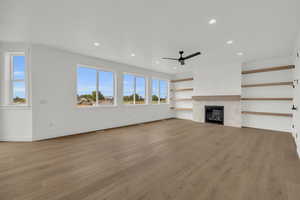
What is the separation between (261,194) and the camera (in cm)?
169

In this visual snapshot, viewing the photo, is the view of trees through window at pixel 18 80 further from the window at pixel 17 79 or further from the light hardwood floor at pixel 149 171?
the light hardwood floor at pixel 149 171

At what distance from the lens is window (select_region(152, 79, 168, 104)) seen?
766 centimetres

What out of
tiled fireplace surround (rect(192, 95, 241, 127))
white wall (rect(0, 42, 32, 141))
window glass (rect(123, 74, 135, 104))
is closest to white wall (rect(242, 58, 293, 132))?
tiled fireplace surround (rect(192, 95, 241, 127))

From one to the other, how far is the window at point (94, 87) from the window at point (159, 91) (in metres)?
2.70

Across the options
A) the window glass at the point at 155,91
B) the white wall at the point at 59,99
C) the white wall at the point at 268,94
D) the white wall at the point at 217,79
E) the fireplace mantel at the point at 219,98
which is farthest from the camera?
the window glass at the point at 155,91

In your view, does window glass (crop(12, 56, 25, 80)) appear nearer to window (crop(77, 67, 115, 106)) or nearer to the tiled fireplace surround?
window (crop(77, 67, 115, 106))

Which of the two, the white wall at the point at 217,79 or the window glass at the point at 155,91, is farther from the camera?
the window glass at the point at 155,91

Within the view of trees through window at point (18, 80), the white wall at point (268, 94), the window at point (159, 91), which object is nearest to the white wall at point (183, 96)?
the window at point (159, 91)

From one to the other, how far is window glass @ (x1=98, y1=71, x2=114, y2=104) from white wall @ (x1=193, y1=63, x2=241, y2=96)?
4364 mm

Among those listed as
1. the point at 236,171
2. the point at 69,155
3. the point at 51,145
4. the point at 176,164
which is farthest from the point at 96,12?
the point at 236,171

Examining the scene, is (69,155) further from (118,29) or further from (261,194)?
(261,194)

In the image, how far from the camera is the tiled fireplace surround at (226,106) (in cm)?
577

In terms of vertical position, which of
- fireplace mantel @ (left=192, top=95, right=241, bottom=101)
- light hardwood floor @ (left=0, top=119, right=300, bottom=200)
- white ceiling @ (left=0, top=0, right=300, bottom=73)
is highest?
white ceiling @ (left=0, top=0, right=300, bottom=73)

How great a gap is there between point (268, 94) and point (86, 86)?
7.10 meters
